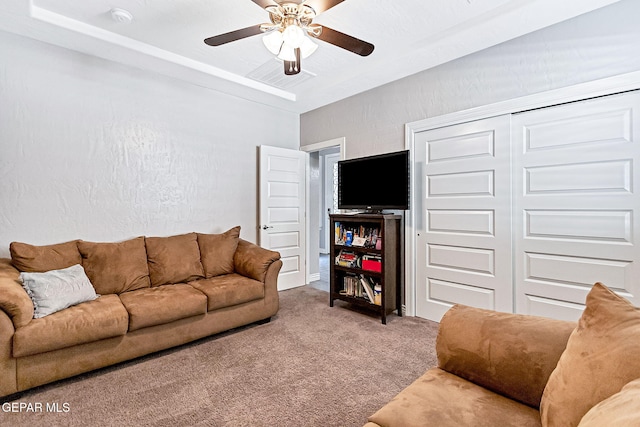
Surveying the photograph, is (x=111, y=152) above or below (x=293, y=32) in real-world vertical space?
below

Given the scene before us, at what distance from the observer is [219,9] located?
8.18 ft

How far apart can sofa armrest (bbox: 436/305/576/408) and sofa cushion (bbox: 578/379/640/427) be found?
0.45 meters

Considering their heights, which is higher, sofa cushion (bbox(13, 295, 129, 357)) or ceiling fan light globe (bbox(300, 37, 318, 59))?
ceiling fan light globe (bbox(300, 37, 318, 59))

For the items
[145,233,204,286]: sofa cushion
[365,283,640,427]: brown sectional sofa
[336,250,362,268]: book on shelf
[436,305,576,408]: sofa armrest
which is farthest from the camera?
[336,250,362,268]: book on shelf

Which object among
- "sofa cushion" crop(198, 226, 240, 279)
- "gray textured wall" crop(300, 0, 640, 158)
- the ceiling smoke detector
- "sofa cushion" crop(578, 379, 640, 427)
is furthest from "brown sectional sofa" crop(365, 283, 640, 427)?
the ceiling smoke detector

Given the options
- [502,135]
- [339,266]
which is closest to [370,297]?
[339,266]

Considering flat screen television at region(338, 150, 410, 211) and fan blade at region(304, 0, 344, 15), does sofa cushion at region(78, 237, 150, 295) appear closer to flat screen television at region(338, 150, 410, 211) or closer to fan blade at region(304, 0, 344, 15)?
flat screen television at region(338, 150, 410, 211)

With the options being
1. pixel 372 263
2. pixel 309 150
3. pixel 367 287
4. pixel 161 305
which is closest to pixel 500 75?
pixel 372 263

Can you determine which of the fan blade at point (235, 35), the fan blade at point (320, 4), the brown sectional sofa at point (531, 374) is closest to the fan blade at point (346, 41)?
the fan blade at point (320, 4)

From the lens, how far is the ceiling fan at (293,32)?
1.93m

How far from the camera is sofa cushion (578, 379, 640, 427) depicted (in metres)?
0.63

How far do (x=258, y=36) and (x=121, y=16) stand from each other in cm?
110

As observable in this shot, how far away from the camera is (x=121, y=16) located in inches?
101

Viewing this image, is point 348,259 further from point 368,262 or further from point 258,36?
point 258,36
